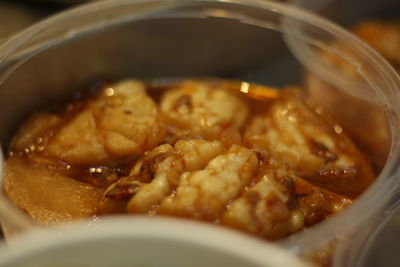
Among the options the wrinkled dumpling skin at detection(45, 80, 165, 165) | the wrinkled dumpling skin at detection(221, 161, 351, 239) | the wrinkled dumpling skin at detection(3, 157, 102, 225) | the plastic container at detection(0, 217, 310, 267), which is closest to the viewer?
the plastic container at detection(0, 217, 310, 267)

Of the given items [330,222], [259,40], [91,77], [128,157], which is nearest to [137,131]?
[128,157]

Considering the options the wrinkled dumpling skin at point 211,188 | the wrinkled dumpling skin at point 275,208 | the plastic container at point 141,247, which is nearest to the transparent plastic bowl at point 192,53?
the wrinkled dumpling skin at point 275,208

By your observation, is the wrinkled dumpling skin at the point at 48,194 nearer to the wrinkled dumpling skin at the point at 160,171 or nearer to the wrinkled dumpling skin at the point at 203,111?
the wrinkled dumpling skin at the point at 160,171

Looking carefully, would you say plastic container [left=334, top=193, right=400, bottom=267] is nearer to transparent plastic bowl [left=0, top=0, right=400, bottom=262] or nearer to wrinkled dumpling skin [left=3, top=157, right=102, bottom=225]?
transparent plastic bowl [left=0, top=0, right=400, bottom=262]

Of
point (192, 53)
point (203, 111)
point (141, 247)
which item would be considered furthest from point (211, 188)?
point (192, 53)

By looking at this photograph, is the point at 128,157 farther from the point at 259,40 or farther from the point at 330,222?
the point at 259,40

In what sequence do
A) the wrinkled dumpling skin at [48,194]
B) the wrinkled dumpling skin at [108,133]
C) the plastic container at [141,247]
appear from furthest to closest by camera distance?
the wrinkled dumpling skin at [108,133]
the wrinkled dumpling skin at [48,194]
the plastic container at [141,247]

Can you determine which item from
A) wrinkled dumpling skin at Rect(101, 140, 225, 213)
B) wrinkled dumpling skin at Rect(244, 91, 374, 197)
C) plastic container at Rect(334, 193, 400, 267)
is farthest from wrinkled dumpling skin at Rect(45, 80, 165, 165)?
plastic container at Rect(334, 193, 400, 267)
